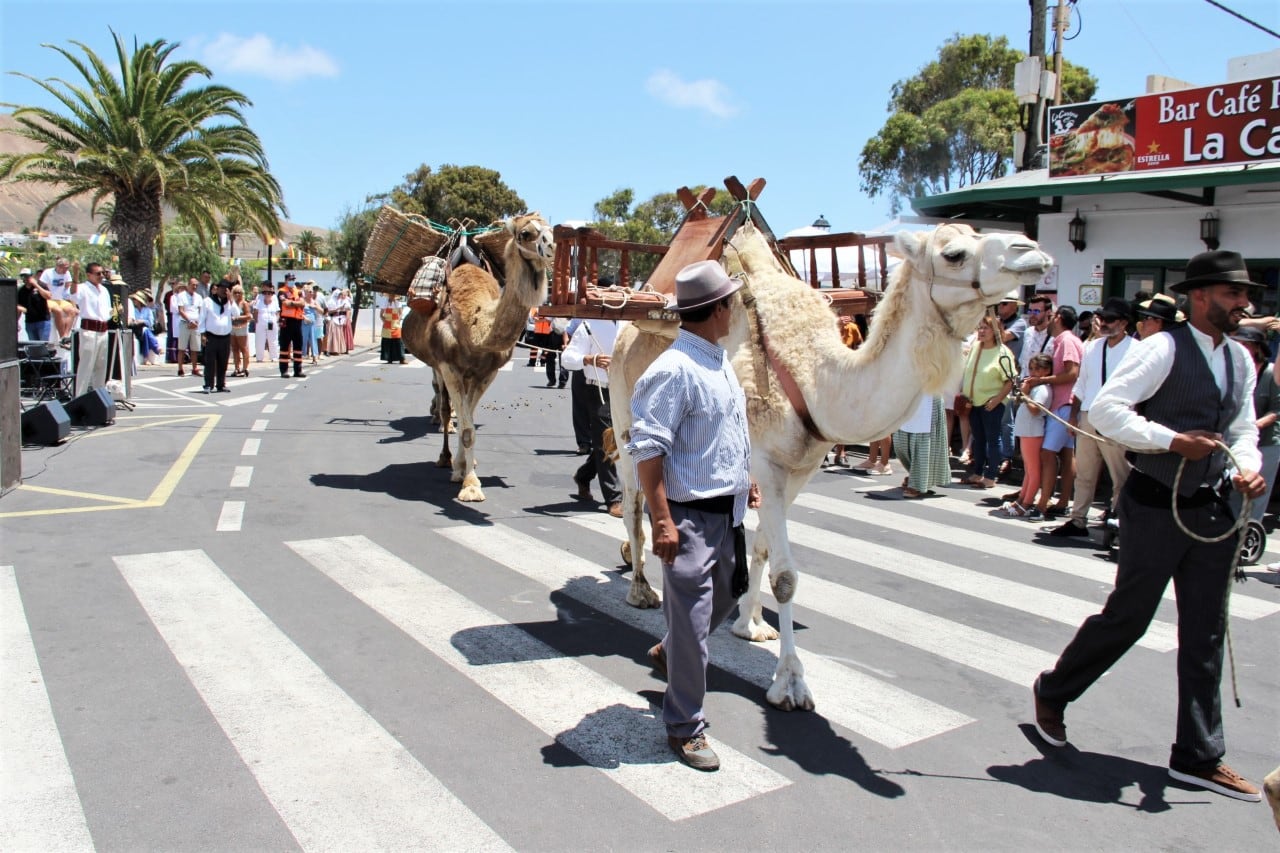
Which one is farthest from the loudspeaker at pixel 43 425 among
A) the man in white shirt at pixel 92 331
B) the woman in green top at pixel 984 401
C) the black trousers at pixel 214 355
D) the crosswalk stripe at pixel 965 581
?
the woman in green top at pixel 984 401

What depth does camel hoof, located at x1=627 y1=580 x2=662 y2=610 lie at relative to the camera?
655 cm

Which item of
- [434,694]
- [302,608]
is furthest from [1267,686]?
[302,608]

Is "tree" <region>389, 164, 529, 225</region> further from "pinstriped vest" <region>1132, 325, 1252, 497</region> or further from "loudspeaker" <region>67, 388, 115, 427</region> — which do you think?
"pinstriped vest" <region>1132, 325, 1252, 497</region>

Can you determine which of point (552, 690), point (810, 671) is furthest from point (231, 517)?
point (810, 671)

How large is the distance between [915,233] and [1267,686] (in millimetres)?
3393

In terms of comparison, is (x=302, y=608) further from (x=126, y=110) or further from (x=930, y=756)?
(x=126, y=110)

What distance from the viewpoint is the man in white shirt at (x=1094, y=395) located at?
8.61m

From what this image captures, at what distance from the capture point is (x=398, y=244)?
472 inches

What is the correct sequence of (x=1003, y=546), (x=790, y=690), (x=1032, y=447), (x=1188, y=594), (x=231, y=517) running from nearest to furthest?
(x=1188, y=594) → (x=790, y=690) → (x=231, y=517) → (x=1003, y=546) → (x=1032, y=447)

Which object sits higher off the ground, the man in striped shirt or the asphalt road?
the man in striped shirt

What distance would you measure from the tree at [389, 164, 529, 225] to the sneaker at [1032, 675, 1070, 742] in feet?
176

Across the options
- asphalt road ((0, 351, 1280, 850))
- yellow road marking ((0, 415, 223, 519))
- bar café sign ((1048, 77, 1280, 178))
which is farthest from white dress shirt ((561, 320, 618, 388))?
bar café sign ((1048, 77, 1280, 178))

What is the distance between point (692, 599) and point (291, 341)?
777 inches

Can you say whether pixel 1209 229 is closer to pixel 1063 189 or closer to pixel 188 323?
pixel 1063 189
